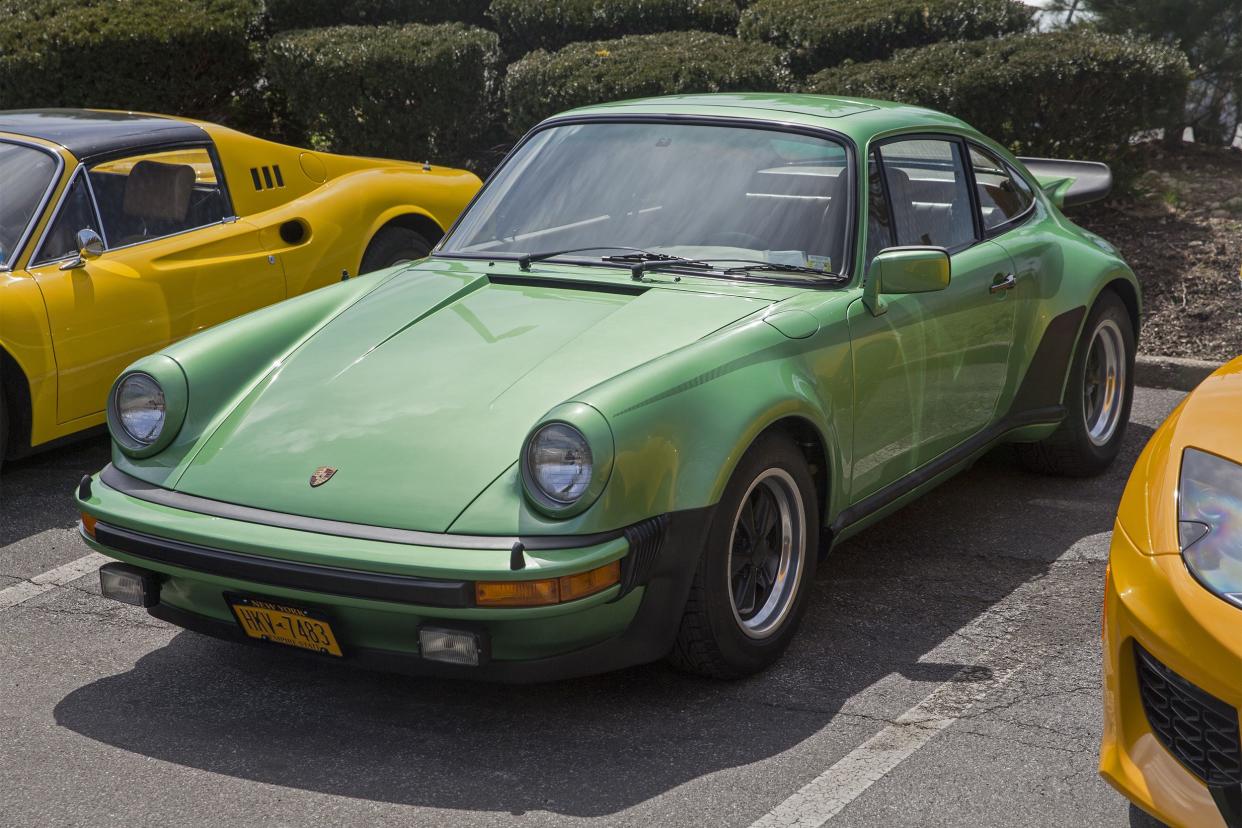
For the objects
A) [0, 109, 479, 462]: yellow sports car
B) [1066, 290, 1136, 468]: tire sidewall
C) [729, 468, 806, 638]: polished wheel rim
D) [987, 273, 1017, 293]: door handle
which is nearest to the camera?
[729, 468, 806, 638]: polished wheel rim

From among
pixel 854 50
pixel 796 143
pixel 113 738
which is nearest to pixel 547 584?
pixel 113 738

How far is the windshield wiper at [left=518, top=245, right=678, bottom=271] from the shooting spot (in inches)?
179

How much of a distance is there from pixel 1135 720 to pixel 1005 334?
8.14 feet

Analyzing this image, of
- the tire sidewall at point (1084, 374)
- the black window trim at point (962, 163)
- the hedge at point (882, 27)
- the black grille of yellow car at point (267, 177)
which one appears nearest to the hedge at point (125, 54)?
the black grille of yellow car at point (267, 177)

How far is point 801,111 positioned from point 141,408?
232cm

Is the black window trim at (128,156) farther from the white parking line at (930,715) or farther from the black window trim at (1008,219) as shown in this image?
the white parking line at (930,715)

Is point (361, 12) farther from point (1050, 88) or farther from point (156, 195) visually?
point (1050, 88)

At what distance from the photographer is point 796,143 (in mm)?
4723

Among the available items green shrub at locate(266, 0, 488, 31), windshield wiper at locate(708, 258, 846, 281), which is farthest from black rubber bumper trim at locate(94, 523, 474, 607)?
green shrub at locate(266, 0, 488, 31)

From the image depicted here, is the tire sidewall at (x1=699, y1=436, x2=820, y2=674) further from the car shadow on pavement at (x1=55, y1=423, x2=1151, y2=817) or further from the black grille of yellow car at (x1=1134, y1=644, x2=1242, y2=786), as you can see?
the black grille of yellow car at (x1=1134, y1=644, x2=1242, y2=786)

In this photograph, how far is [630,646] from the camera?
3.65m

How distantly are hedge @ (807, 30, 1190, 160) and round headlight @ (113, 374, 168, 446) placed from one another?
219 inches

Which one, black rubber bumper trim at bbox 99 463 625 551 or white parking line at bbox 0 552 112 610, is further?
white parking line at bbox 0 552 112 610

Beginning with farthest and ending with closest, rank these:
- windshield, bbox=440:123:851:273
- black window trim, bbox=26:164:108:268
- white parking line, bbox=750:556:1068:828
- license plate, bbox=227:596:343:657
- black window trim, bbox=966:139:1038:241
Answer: black window trim, bbox=26:164:108:268 → black window trim, bbox=966:139:1038:241 → windshield, bbox=440:123:851:273 → license plate, bbox=227:596:343:657 → white parking line, bbox=750:556:1068:828
